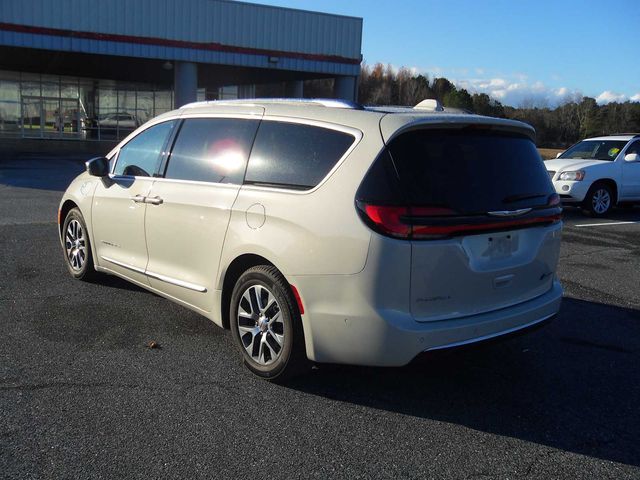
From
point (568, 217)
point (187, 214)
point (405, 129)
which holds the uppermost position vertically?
point (405, 129)

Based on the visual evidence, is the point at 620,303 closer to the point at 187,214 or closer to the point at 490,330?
the point at 490,330

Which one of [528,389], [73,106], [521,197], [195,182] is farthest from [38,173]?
[73,106]

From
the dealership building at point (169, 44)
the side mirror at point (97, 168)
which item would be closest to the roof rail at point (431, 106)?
the side mirror at point (97, 168)

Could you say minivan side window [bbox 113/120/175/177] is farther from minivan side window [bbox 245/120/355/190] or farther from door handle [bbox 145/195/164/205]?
minivan side window [bbox 245/120/355/190]

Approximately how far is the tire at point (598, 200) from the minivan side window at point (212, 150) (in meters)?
10.2

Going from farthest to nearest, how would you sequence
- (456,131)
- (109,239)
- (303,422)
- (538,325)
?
(109,239) < (538,325) < (456,131) < (303,422)

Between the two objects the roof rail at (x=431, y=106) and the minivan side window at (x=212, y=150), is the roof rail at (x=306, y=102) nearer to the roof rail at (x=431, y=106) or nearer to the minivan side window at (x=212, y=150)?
the minivan side window at (x=212, y=150)

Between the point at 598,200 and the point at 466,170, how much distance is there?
10493 millimetres

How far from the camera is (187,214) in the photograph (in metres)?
4.53

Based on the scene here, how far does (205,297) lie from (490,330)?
A: 203cm

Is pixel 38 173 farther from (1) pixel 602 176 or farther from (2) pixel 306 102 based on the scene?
(2) pixel 306 102

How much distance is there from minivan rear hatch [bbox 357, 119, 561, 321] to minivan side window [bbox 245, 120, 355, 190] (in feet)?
1.23

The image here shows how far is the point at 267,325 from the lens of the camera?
155 inches

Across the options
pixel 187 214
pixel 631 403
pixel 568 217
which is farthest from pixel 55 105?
pixel 631 403
